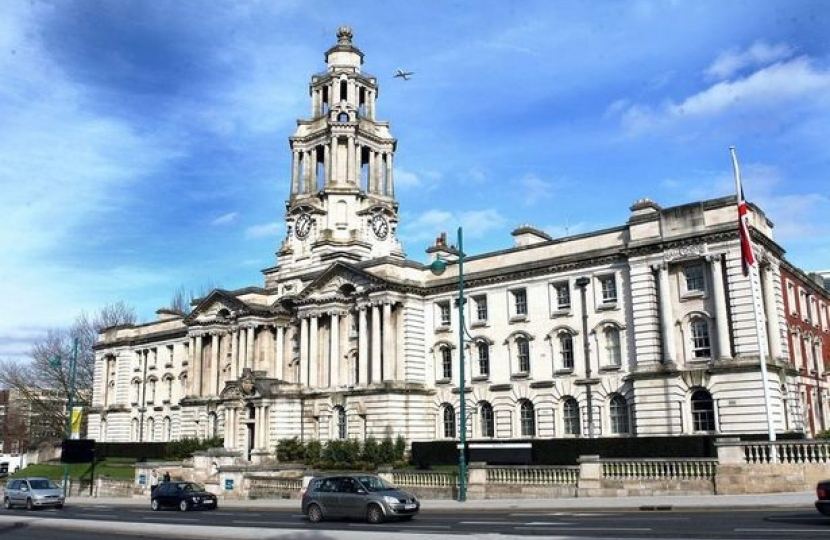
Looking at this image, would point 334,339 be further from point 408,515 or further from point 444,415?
point 408,515

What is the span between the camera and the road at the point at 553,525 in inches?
709

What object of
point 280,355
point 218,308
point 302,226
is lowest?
point 280,355

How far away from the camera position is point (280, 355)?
65.4 m

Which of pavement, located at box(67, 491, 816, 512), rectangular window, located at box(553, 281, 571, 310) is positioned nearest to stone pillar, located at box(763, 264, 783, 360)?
rectangular window, located at box(553, 281, 571, 310)

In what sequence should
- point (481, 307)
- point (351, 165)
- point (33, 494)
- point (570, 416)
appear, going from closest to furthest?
point (33, 494) → point (570, 416) → point (481, 307) → point (351, 165)

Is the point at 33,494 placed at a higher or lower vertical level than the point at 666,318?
lower

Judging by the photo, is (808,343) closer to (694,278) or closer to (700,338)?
(700,338)

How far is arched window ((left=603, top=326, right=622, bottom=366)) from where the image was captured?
156 ft

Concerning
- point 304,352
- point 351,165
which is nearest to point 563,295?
point 304,352

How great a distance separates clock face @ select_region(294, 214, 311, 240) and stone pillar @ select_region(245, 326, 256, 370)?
1012 centimetres

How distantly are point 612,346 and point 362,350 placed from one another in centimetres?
1892

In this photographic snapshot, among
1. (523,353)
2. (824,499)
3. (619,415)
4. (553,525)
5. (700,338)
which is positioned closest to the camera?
(824,499)

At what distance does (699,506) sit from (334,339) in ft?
124

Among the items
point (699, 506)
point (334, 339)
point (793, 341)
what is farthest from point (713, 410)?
point (334, 339)
